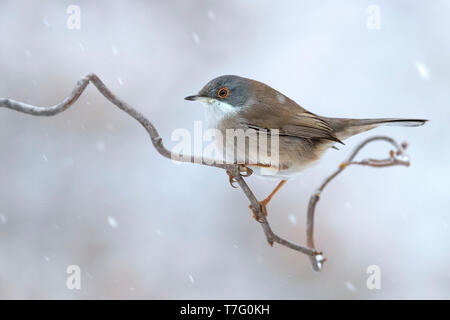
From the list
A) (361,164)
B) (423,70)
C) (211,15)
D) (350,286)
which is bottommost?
(350,286)

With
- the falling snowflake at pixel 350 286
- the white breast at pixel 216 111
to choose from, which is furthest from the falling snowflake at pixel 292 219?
the white breast at pixel 216 111

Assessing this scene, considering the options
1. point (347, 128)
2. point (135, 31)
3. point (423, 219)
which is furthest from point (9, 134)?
point (423, 219)

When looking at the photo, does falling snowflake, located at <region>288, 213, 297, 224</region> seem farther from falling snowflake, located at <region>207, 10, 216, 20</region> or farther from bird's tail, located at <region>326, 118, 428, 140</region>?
falling snowflake, located at <region>207, 10, 216, 20</region>

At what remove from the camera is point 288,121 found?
3.65 metres

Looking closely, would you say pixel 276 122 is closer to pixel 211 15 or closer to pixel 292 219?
pixel 292 219

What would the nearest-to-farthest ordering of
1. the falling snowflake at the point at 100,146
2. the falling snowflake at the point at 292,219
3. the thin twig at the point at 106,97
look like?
the thin twig at the point at 106,97, the falling snowflake at the point at 292,219, the falling snowflake at the point at 100,146

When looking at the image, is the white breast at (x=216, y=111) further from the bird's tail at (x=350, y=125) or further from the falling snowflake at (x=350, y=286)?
the falling snowflake at (x=350, y=286)

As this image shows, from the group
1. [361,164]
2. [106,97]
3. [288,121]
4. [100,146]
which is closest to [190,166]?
[100,146]

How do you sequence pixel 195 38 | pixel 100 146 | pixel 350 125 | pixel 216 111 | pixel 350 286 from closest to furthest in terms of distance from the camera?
pixel 216 111 < pixel 350 125 < pixel 350 286 < pixel 100 146 < pixel 195 38

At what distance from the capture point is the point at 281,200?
588 centimetres

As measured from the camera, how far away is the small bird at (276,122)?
133 inches

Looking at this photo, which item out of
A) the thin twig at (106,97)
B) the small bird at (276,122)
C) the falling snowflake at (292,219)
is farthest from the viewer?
the falling snowflake at (292,219)

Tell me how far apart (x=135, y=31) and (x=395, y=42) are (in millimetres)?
3414

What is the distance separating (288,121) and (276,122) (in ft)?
0.39
